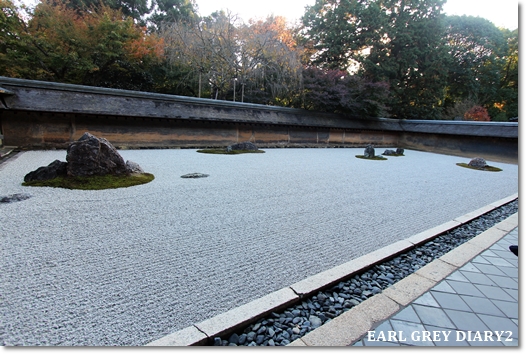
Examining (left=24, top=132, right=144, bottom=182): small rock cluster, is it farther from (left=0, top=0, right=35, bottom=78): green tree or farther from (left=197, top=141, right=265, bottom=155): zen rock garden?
(left=0, top=0, right=35, bottom=78): green tree

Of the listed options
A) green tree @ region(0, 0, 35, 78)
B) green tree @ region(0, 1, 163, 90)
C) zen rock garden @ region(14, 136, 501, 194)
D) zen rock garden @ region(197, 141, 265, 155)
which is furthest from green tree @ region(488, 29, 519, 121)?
green tree @ region(0, 0, 35, 78)

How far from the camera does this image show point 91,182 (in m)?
4.32

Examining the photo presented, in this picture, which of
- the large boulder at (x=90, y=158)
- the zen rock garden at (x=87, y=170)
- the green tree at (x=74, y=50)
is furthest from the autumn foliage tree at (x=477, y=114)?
the large boulder at (x=90, y=158)

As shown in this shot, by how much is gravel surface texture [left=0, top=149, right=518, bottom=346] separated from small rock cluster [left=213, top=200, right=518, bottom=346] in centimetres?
22

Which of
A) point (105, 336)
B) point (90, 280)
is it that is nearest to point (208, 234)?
point (90, 280)

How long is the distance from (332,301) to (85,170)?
4.46 metres

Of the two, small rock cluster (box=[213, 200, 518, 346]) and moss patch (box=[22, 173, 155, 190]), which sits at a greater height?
moss patch (box=[22, 173, 155, 190])

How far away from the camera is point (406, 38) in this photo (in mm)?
19047

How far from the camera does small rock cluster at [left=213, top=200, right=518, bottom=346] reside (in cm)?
152

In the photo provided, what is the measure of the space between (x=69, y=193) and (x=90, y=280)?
104 inches

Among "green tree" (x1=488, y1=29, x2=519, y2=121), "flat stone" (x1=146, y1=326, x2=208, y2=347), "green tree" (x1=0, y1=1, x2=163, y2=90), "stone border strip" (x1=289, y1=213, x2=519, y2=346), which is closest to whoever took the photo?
"flat stone" (x1=146, y1=326, x2=208, y2=347)

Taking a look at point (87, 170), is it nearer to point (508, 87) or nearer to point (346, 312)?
point (346, 312)

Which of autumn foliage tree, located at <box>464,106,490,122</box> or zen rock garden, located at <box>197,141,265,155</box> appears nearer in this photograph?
zen rock garden, located at <box>197,141,265,155</box>

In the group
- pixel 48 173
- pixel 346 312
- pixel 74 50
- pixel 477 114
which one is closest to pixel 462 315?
pixel 346 312
